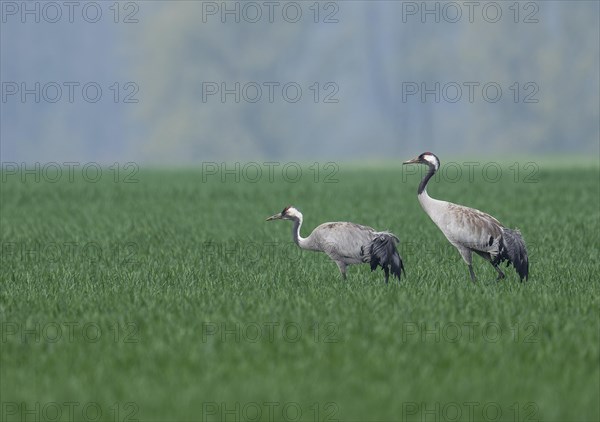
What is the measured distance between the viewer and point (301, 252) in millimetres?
17094

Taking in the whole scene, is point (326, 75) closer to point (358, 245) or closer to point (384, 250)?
point (358, 245)

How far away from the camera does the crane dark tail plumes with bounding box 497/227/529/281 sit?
1222 centimetres

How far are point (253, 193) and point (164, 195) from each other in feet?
10.6

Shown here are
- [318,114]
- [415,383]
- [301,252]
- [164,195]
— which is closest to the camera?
[415,383]

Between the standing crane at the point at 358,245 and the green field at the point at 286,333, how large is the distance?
34 cm

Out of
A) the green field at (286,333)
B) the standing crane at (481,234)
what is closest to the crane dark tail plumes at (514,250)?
the standing crane at (481,234)

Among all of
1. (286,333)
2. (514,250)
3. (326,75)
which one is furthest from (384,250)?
(326,75)

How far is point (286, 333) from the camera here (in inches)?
376

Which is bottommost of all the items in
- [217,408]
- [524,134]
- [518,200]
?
[217,408]

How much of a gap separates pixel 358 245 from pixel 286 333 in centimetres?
308

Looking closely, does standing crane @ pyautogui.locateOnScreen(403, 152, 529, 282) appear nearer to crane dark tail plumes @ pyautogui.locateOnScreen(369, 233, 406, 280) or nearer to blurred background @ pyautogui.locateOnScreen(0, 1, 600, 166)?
crane dark tail plumes @ pyautogui.locateOnScreen(369, 233, 406, 280)

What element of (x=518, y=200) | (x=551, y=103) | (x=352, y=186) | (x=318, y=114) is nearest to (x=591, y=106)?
(x=551, y=103)

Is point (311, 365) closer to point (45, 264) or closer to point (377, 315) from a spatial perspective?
point (377, 315)

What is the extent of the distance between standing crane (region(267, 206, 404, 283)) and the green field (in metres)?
0.34
